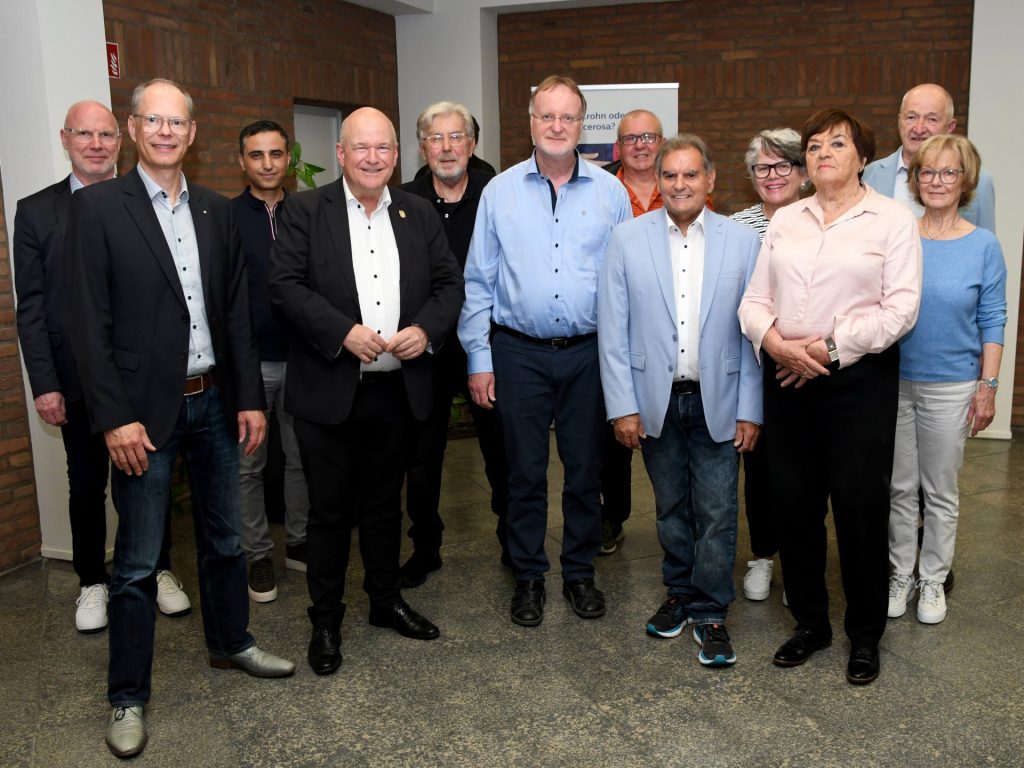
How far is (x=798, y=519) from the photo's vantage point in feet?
10.5

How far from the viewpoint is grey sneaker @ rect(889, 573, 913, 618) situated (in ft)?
11.8

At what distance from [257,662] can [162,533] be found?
25.5 inches

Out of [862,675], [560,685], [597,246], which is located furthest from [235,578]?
[862,675]

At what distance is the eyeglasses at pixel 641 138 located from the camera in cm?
432

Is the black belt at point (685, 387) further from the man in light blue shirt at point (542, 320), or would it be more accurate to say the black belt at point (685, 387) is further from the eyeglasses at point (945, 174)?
the eyeglasses at point (945, 174)

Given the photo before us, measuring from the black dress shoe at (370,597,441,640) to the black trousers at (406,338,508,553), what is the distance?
20.4 inches

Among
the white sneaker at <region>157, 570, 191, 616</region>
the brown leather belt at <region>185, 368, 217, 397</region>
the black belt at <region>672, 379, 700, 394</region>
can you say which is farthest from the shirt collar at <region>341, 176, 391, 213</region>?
the white sneaker at <region>157, 570, 191, 616</region>

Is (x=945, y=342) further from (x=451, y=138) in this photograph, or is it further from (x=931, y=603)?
(x=451, y=138)

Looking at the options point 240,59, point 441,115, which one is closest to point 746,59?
point 240,59

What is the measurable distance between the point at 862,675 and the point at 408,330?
1.86 meters

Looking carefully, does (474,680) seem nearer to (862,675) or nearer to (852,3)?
(862,675)

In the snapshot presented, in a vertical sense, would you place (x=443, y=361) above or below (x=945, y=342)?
below

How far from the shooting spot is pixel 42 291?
140 inches

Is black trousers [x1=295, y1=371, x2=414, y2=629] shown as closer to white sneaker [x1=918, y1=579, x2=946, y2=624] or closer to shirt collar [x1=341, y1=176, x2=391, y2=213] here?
shirt collar [x1=341, y1=176, x2=391, y2=213]
